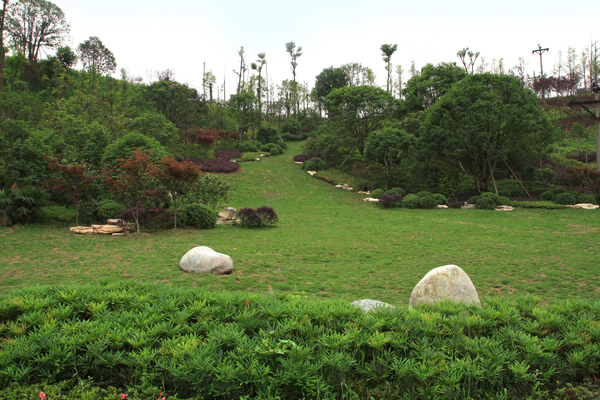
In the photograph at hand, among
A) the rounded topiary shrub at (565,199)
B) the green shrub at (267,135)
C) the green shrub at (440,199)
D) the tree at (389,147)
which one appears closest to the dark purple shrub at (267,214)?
the green shrub at (440,199)

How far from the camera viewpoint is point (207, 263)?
6.79 m

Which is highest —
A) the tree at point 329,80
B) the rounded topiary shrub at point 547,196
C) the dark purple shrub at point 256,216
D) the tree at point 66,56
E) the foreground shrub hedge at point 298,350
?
the tree at point 329,80

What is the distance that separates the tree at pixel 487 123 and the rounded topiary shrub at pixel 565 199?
10.5ft

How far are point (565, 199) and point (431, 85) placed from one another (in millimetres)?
13261

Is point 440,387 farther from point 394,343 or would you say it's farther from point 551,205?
point 551,205

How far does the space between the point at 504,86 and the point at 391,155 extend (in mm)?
6870

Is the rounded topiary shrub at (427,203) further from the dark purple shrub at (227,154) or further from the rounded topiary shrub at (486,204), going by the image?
the dark purple shrub at (227,154)

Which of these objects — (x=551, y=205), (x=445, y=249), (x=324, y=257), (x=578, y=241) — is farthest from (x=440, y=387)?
(x=551, y=205)

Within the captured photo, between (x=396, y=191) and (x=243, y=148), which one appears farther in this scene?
(x=243, y=148)

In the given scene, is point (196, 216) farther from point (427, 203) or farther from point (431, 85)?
point (431, 85)

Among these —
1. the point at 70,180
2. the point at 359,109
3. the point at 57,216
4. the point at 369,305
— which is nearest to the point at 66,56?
the point at 359,109

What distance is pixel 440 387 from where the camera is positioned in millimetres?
2176

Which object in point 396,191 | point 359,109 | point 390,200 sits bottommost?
point 390,200

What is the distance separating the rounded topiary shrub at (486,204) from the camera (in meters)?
15.8
